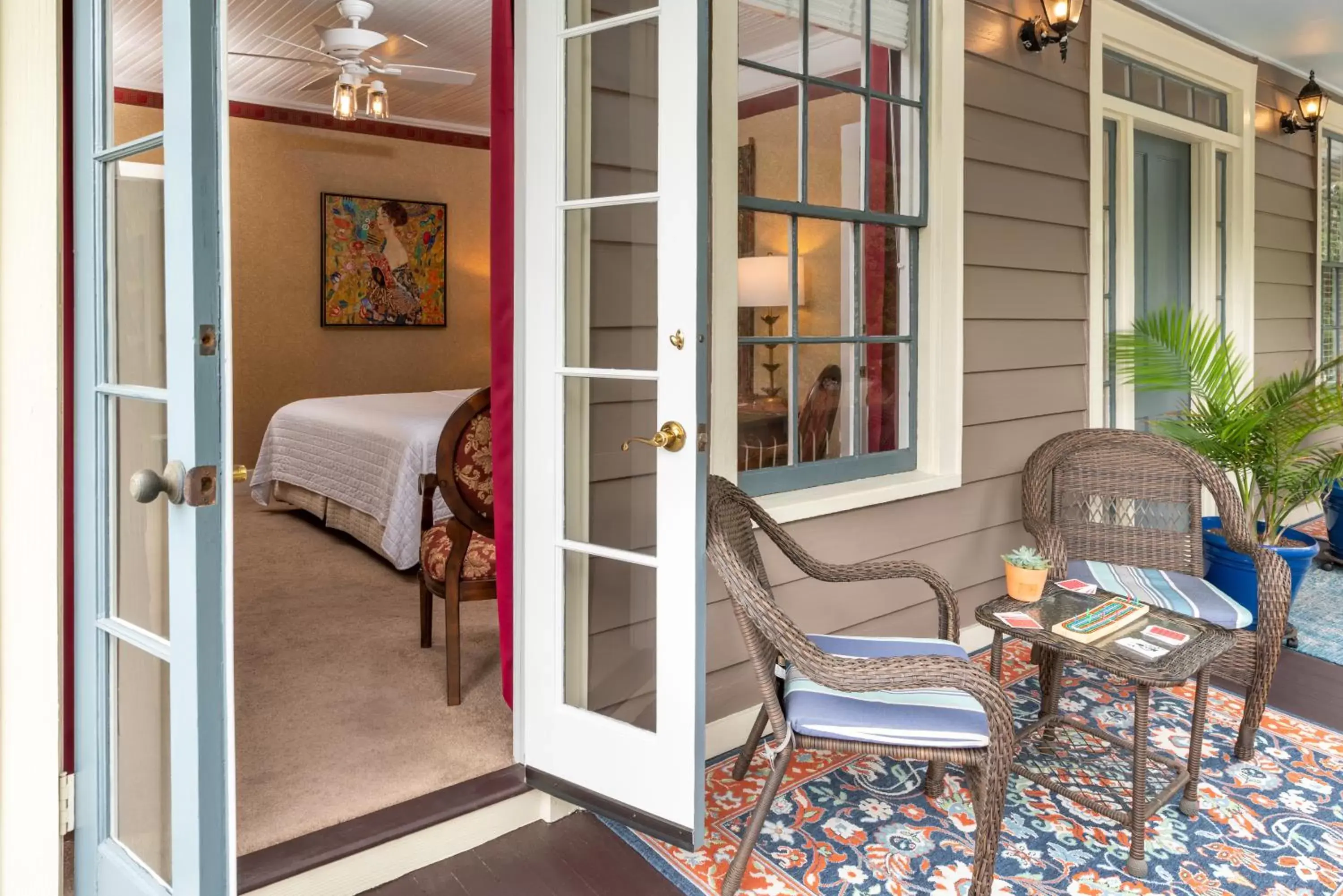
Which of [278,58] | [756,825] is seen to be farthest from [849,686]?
[278,58]

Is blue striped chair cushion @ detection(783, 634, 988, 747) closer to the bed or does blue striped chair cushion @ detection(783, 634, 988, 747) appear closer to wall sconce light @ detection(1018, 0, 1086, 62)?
the bed

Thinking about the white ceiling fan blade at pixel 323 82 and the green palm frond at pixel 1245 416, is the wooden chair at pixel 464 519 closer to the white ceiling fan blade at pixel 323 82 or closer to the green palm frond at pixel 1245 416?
the green palm frond at pixel 1245 416

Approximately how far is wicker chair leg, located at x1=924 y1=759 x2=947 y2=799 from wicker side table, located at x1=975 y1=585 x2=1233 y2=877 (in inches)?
8.0

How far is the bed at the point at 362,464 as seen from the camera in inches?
160

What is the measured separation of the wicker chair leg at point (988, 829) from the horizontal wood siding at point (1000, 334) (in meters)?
1.02

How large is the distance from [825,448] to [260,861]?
75.3 inches

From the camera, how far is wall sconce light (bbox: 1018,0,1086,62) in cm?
337

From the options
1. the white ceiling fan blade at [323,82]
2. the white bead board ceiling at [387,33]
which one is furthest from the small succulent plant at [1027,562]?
the white ceiling fan blade at [323,82]

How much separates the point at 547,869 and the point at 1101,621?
4.89 feet

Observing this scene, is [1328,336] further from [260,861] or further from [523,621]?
[260,861]

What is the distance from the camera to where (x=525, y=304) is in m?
2.28

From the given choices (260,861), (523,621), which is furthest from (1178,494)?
(260,861)

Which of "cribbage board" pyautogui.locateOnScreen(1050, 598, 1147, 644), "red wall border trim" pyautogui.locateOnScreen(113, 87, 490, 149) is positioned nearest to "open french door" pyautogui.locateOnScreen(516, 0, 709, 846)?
"cribbage board" pyautogui.locateOnScreen(1050, 598, 1147, 644)

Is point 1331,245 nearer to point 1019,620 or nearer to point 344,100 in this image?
point 1019,620
